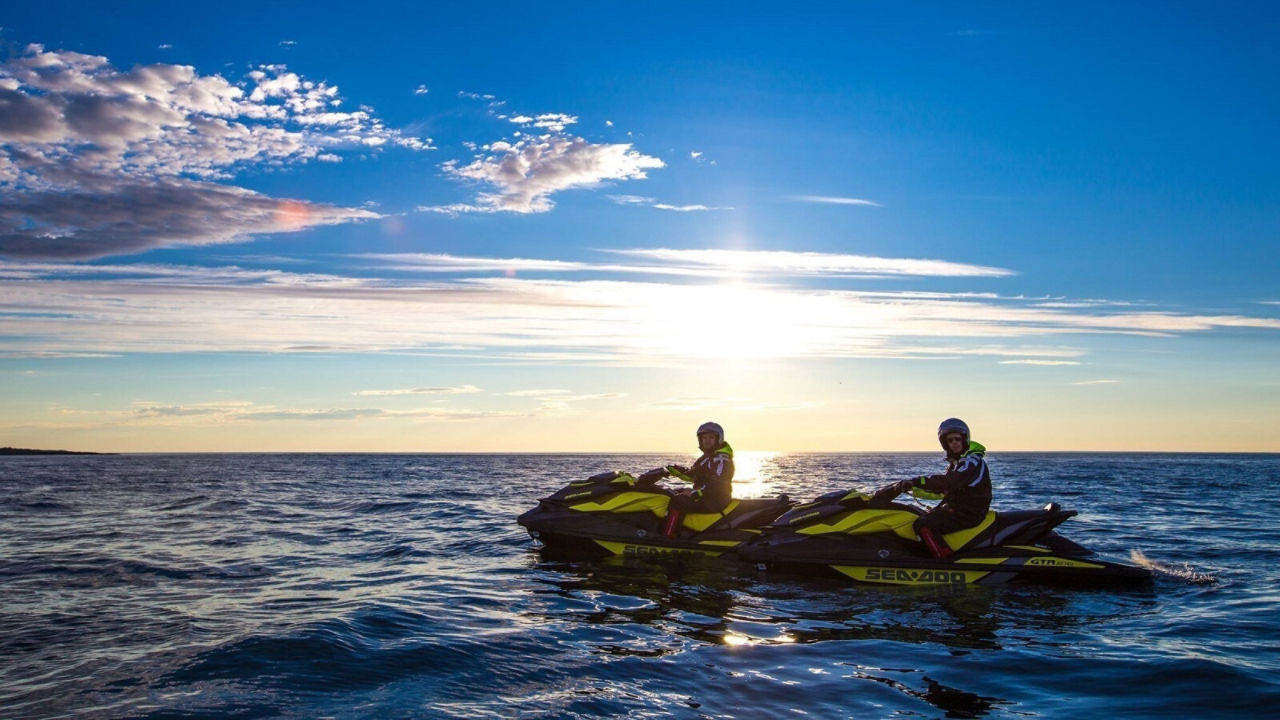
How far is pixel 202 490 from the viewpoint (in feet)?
112

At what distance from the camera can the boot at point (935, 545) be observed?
12.1 m

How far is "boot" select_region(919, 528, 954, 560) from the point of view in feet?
39.9

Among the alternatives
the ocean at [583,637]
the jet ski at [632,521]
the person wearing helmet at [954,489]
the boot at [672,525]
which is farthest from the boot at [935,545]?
the boot at [672,525]

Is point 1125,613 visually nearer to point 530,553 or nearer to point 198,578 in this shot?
point 530,553

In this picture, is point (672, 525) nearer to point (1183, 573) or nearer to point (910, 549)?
→ point (910, 549)

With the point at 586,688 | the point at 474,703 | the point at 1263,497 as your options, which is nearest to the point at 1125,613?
the point at 586,688

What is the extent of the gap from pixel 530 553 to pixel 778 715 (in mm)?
9581

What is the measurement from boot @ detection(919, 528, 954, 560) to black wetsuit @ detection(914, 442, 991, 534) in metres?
0.10

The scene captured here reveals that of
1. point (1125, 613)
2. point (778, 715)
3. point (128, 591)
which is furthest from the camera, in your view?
point (128, 591)

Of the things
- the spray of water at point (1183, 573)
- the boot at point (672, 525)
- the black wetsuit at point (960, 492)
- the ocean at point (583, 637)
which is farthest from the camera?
the boot at point (672, 525)

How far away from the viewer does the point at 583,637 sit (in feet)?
30.5

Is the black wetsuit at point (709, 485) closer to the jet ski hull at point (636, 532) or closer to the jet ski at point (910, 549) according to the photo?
the jet ski hull at point (636, 532)

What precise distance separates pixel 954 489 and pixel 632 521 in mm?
5209

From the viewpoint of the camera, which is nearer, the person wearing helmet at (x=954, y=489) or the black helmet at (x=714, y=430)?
the person wearing helmet at (x=954, y=489)
